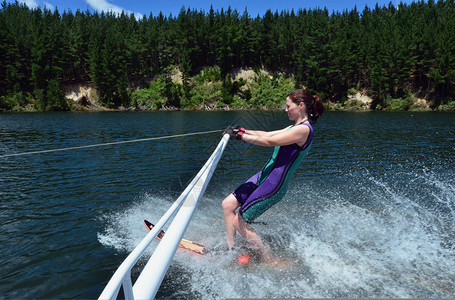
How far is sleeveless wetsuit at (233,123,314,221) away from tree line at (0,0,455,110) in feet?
244

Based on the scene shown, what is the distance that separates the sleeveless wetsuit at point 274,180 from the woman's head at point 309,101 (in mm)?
280

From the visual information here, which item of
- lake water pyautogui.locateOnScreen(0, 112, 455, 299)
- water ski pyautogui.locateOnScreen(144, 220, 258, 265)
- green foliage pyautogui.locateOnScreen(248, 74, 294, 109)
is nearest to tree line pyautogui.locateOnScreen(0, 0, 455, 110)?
green foliage pyautogui.locateOnScreen(248, 74, 294, 109)

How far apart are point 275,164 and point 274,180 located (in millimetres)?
238

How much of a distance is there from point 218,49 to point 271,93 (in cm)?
2052

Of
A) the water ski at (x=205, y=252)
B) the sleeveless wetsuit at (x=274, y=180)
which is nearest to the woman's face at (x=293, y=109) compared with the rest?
the sleeveless wetsuit at (x=274, y=180)

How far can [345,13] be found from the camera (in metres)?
111

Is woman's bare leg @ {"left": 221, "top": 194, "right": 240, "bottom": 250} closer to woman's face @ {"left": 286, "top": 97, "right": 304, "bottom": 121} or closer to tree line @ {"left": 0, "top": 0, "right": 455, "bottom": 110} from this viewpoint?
woman's face @ {"left": 286, "top": 97, "right": 304, "bottom": 121}

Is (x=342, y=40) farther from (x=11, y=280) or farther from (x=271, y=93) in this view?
(x=11, y=280)

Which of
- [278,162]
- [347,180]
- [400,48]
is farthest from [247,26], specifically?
[278,162]

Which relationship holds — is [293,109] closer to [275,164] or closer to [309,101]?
[309,101]

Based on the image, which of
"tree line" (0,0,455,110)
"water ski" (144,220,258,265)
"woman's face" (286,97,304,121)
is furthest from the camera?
"tree line" (0,0,455,110)

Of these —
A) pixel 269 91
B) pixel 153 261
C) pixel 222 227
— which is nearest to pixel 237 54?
pixel 269 91

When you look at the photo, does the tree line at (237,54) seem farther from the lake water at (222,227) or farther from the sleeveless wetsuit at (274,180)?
the sleeveless wetsuit at (274,180)

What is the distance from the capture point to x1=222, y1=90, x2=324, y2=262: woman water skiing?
4.31 metres
